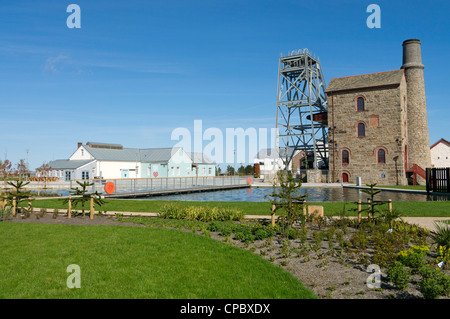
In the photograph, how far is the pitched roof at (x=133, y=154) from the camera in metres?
53.5

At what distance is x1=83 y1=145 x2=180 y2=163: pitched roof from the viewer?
53469 mm

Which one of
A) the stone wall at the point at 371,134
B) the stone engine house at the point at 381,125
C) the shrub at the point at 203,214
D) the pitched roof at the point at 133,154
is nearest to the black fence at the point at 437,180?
the stone engine house at the point at 381,125

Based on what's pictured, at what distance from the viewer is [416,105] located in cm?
4397

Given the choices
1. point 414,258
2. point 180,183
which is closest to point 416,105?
point 180,183

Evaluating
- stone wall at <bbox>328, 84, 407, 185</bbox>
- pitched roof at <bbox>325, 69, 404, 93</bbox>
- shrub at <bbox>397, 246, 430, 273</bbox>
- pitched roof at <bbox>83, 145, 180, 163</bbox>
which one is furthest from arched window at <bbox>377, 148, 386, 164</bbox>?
shrub at <bbox>397, 246, 430, 273</bbox>

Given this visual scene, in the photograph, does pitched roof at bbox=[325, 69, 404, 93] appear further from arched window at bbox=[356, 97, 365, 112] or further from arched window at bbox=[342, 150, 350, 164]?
arched window at bbox=[342, 150, 350, 164]

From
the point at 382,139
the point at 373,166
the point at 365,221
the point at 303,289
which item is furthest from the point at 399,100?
the point at 303,289

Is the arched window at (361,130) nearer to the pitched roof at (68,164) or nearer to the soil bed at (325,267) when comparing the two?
the soil bed at (325,267)

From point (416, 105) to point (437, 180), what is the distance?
2074 centimetres

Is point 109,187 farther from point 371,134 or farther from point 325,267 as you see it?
point 371,134

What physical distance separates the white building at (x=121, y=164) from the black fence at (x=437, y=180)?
114ft
